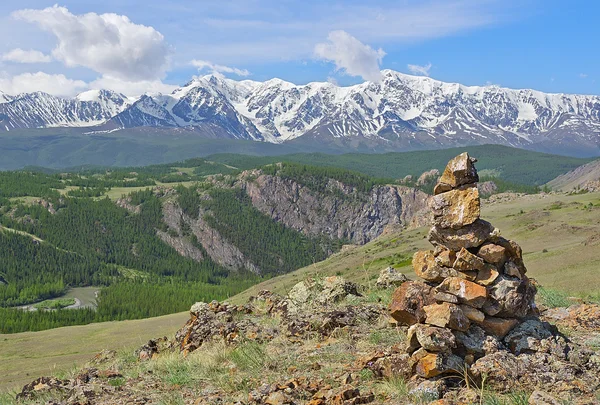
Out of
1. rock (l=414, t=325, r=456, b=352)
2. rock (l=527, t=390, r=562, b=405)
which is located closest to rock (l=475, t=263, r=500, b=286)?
rock (l=414, t=325, r=456, b=352)

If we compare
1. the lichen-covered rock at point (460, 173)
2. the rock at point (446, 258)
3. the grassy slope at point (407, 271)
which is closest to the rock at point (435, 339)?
the rock at point (446, 258)

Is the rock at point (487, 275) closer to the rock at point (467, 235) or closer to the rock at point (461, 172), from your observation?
the rock at point (467, 235)

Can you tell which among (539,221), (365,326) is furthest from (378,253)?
(365,326)

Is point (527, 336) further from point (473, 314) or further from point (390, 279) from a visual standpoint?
point (390, 279)

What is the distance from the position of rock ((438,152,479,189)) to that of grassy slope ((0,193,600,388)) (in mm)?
9614

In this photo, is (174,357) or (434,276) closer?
(434,276)

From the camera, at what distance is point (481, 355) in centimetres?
1259

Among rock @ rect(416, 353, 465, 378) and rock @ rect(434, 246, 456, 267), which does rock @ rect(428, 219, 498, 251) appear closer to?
rock @ rect(434, 246, 456, 267)

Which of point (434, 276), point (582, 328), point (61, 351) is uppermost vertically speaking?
point (434, 276)

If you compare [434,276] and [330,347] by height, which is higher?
[434,276]

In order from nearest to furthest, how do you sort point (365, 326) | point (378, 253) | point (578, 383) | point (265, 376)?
1. point (578, 383)
2. point (265, 376)
3. point (365, 326)
4. point (378, 253)

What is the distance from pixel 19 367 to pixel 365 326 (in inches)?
1907

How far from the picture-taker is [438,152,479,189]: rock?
14898 millimetres

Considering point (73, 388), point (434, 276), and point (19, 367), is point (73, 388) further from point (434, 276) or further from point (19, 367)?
point (19, 367)
